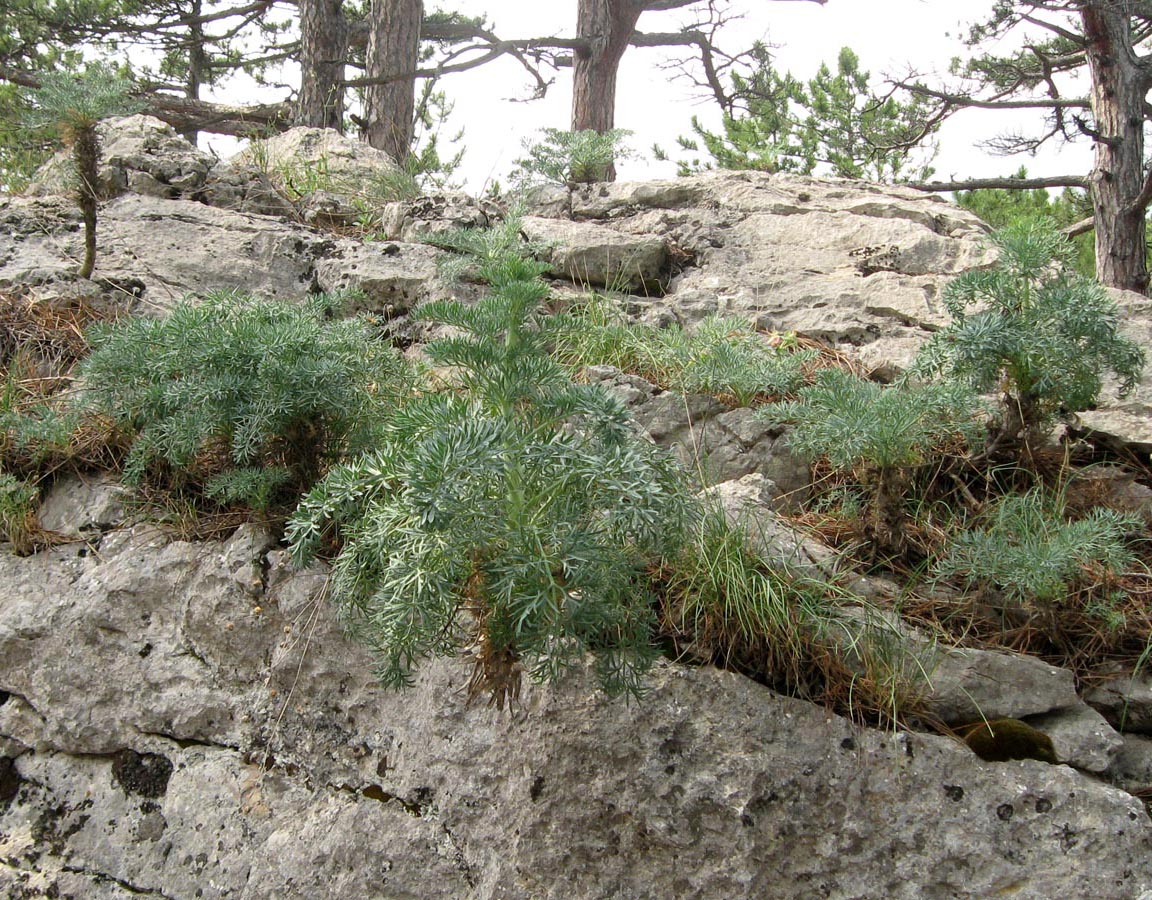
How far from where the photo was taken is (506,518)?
236 cm

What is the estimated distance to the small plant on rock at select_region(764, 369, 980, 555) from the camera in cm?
321

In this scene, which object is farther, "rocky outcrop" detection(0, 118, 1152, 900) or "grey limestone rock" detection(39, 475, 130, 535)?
"grey limestone rock" detection(39, 475, 130, 535)

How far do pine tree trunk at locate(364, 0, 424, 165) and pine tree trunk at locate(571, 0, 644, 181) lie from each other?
173cm

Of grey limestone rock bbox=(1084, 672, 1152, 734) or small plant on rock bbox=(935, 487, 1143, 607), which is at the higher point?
small plant on rock bbox=(935, 487, 1143, 607)

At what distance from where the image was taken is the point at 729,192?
6.18 meters

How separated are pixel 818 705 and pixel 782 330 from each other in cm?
263

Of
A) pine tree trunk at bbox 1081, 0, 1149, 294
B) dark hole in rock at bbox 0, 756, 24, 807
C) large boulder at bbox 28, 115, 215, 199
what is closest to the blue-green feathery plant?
dark hole in rock at bbox 0, 756, 24, 807

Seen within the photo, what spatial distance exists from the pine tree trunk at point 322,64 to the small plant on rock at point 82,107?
4.61 m

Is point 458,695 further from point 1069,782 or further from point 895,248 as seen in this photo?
point 895,248

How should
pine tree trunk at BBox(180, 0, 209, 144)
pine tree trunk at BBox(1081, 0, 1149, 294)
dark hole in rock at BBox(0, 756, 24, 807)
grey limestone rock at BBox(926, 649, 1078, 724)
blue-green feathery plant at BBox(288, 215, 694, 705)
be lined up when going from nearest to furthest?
blue-green feathery plant at BBox(288, 215, 694, 705) → grey limestone rock at BBox(926, 649, 1078, 724) → dark hole in rock at BBox(0, 756, 24, 807) → pine tree trunk at BBox(1081, 0, 1149, 294) → pine tree trunk at BBox(180, 0, 209, 144)

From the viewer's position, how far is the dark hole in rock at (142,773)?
3215 millimetres

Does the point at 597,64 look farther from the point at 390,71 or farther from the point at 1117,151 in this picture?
the point at 1117,151

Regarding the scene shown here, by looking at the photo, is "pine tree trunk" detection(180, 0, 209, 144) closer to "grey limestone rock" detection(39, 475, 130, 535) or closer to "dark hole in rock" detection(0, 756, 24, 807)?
"grey limestone rock" detection(39, 475, 130, 535)

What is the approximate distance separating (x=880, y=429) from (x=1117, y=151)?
6.53 metres
